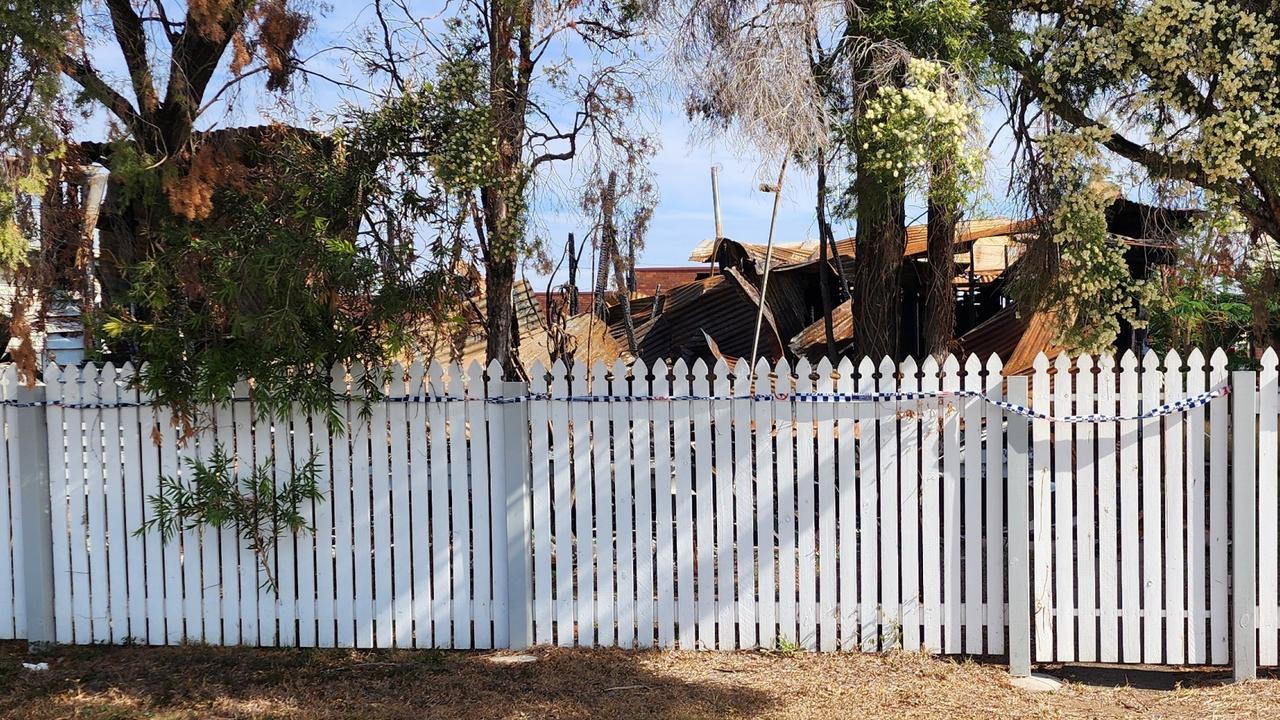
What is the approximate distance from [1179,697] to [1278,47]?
3477 mm

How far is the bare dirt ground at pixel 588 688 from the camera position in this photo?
4637 millimetres

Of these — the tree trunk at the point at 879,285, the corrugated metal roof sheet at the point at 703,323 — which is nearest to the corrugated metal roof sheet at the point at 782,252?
the corrugated metal roof sheet at the point at 703,323

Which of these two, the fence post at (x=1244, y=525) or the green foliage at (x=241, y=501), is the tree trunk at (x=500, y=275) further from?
the fence post at (x=1244, y=525)

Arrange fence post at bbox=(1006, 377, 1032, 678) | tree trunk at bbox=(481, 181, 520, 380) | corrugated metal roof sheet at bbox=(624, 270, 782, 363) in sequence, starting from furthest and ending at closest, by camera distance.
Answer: corrugated metal roof sheet at bbox=(624, 270, 782, 363) → tree trunk at bbox=(481, 181, 520, 380) → fence post at bbox=(1006, 377, 1032, 678)

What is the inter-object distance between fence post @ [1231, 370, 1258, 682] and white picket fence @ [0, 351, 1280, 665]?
0.06ft

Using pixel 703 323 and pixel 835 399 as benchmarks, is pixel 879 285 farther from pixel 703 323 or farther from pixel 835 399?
pixel 703 323

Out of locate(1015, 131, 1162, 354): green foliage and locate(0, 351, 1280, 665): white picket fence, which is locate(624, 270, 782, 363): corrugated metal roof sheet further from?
locate(0, 351, 1280, 665): white picket fence

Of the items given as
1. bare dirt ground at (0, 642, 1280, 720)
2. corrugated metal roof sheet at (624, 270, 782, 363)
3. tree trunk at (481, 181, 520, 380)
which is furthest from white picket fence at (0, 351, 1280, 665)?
corrugated metal roof sheet at (624, 270, 782, 363)

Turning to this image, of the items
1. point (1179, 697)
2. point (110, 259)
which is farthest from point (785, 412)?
point (110, 259)

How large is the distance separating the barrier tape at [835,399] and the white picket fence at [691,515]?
0.06ft

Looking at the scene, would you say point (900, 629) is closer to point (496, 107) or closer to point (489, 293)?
point (489, 293)

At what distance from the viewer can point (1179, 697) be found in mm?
4789

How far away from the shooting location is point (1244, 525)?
4875 mm

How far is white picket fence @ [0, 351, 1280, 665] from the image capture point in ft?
16.3
